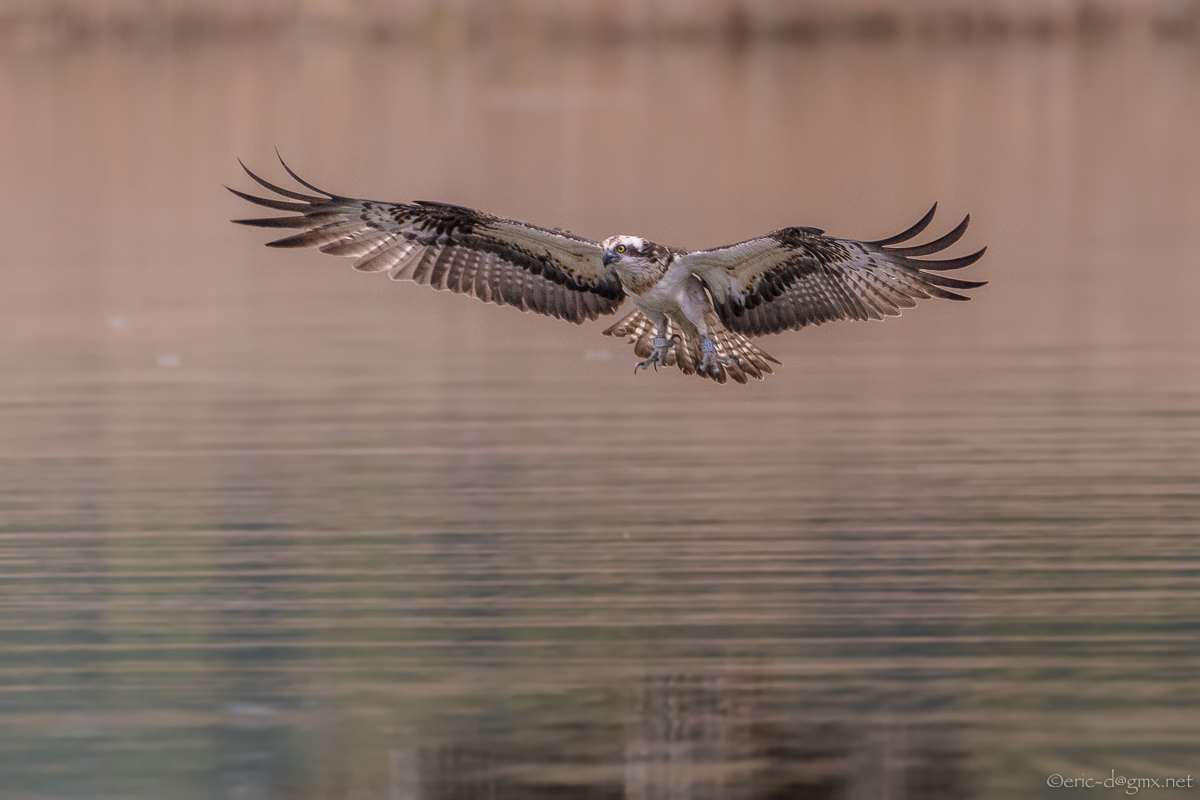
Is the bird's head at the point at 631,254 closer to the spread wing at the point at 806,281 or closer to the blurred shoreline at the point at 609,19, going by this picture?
the spread wing at the point at 806,281

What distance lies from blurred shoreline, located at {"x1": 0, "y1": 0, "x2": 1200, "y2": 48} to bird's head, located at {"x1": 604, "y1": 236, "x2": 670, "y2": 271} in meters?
34.7

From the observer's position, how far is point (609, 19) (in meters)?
48.2

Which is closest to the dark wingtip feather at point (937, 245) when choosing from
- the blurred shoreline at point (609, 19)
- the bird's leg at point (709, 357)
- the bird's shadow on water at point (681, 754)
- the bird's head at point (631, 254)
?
the bird's leg at point (709, 357)

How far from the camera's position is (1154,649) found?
33.9 feet

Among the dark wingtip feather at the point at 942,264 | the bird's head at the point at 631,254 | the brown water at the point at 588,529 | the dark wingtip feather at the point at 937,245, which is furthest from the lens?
the bird's head at the point at 631,254

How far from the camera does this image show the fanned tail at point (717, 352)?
1262cm

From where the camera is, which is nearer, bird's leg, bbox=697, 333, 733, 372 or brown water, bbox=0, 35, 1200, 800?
brown water, bbox=0, 35, 1200, 800

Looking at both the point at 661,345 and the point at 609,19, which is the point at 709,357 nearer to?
the point at 661,345

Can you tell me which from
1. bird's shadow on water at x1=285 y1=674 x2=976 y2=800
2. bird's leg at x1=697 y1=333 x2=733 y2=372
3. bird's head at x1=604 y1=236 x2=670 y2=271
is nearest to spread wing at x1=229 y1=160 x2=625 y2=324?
bird's head at x1=604 y1=236 x2=670 y2=271

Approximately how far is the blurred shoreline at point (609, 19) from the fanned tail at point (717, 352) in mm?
34347

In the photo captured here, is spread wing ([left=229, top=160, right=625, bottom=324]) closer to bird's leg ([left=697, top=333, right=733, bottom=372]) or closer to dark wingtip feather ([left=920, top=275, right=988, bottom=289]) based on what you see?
bird's leg ([left=697, top=333, right=733, bottom=372])

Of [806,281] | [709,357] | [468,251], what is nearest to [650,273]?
[709,357]

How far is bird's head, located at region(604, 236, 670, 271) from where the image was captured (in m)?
12.4

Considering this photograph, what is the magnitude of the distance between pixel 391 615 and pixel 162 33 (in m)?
43.1
